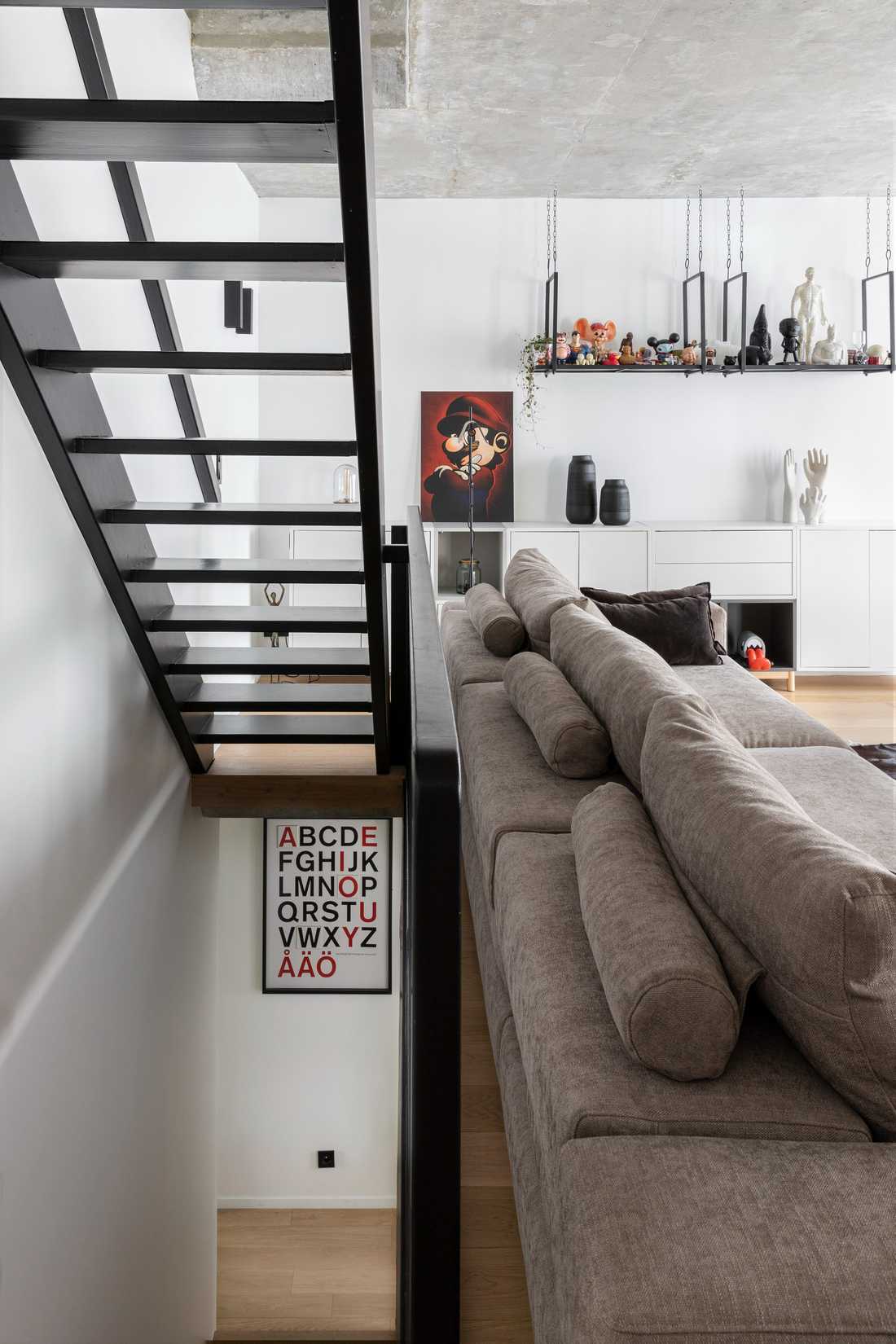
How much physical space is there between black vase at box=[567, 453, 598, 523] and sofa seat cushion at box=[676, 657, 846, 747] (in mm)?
2226

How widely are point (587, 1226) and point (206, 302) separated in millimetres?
4213

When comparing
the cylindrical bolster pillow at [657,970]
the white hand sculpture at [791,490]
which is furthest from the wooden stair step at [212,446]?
the white hand sculpture at [791,490]

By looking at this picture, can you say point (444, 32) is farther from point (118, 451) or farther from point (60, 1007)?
point (60, 1007)

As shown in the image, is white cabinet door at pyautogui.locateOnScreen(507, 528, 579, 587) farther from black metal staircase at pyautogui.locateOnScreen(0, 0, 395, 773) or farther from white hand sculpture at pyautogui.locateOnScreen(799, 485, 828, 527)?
black metal staircase at pyautogui.locateOnScreen(0, 0, 395, 773)

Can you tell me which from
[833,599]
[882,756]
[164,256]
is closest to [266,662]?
[164,256]

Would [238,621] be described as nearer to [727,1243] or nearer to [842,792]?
[842,792]

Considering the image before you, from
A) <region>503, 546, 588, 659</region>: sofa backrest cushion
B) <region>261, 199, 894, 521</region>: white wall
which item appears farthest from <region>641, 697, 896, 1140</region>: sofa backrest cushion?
<region>261, 199, 894, 521</region>: white wall

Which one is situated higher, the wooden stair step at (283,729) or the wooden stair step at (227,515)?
the wooden stair step at (227,515)

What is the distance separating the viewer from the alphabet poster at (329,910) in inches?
203

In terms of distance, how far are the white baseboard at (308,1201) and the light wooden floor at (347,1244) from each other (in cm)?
3

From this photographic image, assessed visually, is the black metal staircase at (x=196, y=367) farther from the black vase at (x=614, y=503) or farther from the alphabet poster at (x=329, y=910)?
the black vase at (x=614, y=503)

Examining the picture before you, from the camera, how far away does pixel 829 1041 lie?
1.36 meters

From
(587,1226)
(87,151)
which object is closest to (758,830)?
(587,1226)

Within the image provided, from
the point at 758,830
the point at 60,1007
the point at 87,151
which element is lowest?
the point at 60,1007
